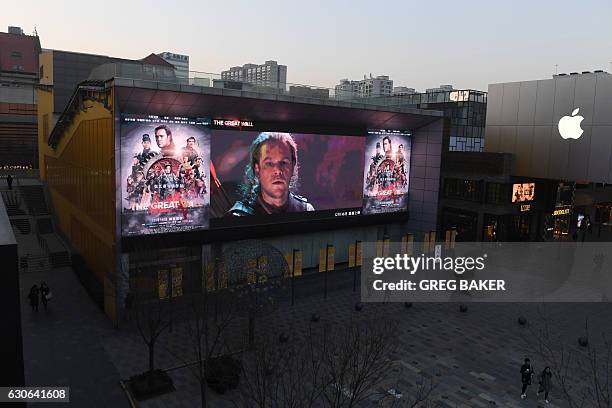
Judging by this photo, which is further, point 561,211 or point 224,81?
point 561,211

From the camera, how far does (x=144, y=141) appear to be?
25.2 meters

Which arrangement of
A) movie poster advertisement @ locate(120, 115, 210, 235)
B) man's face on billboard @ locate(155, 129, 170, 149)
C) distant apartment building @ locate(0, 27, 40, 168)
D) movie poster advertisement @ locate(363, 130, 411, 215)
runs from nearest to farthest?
movie poster advertisement @ locate(120, 115, 210, 235), man's face on billboard @ locate(155, 129, 170, 149), movie poster advertisement @ locate(363, 130, 411, 215), distant apartment building @ locate(0, 27, 40, 168)

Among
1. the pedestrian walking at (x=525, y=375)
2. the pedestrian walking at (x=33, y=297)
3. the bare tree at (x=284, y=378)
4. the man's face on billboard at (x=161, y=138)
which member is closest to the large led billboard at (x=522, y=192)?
the bare tree at (x=284, y=378)

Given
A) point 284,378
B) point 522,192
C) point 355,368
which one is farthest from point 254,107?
point 522,192

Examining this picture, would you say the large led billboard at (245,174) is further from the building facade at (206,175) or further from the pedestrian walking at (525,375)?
the pedestrian walking at (525,375)

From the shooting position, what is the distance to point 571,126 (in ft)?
103

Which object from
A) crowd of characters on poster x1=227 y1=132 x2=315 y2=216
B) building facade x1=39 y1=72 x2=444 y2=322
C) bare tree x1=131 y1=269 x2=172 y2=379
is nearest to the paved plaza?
bare tree x1=131 y1=269 x2=172 y2=379

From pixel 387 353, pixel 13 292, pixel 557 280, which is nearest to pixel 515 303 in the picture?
pixel 557 280

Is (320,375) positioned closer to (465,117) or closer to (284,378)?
(284,378)

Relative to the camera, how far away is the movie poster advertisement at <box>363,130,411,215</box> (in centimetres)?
3634

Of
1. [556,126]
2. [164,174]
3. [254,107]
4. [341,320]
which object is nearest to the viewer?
[341,320]

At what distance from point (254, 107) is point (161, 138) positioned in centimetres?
585

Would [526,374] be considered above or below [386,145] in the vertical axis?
below

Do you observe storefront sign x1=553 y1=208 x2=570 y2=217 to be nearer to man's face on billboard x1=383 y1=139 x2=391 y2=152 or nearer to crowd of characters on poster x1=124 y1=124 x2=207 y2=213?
man's face on billboard x1=383 y1=139 x2=391 y2=152
